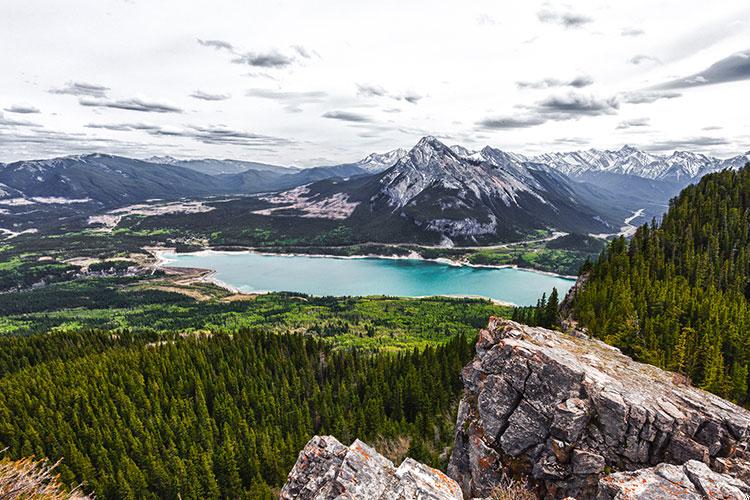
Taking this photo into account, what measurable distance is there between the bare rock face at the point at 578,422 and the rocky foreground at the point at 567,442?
7cm

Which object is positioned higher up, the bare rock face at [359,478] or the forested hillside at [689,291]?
the forested hillside at [689,291]

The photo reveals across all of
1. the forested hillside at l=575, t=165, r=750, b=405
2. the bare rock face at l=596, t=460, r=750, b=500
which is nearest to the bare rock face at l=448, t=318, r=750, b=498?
the bare rock face at l=596, t=460, r=750, b=500

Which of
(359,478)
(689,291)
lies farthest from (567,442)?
(689,291)

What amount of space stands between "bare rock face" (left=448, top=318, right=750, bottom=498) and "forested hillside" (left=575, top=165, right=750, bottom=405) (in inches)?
422

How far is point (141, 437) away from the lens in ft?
174

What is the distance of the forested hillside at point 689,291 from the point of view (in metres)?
38.6

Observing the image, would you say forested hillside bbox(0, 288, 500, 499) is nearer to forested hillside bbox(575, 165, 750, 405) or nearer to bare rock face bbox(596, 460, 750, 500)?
forested hillside bbox(575, 165, 750, 405)

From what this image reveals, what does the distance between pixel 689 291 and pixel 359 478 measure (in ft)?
196

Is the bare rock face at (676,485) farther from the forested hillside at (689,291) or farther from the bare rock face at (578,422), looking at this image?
the forested hillside at (689,291)

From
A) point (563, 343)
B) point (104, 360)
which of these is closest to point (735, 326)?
point (563, 343)

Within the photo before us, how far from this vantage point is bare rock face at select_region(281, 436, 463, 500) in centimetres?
1731

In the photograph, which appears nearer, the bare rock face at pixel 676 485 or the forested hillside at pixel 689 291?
the bare rock face at pixel 676 485

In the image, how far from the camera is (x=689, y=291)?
180ft

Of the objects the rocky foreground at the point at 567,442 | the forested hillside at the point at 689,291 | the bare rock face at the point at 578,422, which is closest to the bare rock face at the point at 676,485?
the rocky foreground at the point at 567,442
